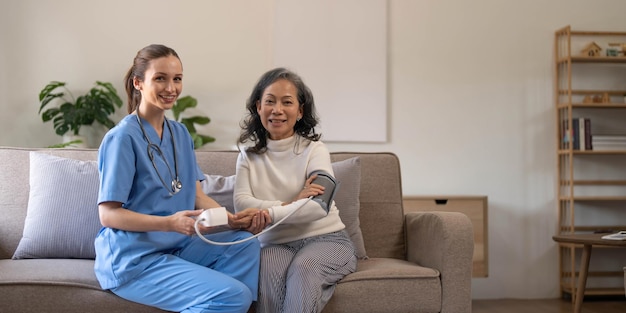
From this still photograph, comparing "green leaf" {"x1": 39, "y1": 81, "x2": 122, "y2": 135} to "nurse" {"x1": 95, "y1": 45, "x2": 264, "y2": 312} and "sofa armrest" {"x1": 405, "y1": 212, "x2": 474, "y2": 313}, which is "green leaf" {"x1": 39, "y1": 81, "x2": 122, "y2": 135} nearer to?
"nurse" {"x1": 95, "y1": 45, "x2": 264, "y2": 312}

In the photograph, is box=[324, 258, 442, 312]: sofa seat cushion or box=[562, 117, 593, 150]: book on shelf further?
box=[562, 117, 593, 150]: book on shelf

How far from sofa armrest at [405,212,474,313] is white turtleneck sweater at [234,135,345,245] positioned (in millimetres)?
319

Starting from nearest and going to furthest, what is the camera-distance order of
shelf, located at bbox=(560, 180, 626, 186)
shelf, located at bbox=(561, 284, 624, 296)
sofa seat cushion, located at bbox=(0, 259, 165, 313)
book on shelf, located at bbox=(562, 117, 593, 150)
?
sofa seat cushion, located at bbox=(0, 259, 165, 313) < shelf, located at bbox=(561, 284, 624, 296) < book on shelf, located at bbox=(562, 117, 593, 150) < shelf, located at bbox=(560, 180, 626, 186)

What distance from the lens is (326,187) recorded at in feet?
7.62

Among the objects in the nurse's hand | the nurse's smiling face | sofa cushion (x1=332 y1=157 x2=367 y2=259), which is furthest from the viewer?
sofa cushion (x1=332 y1=157 x2=367 y2=259)

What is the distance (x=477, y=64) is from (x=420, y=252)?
2387 millimetres

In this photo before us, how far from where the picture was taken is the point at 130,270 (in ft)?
6.51

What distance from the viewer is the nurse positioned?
1943mm

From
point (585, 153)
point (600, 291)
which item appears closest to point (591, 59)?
point (585, 153)

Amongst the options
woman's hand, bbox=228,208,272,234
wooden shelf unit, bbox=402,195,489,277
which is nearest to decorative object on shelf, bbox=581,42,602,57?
wooden shelf unit, bbox=402,195,489,277

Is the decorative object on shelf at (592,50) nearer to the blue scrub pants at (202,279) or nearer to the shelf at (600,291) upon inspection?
the shelf at (600,291)

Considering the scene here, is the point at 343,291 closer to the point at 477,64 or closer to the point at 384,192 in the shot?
the point at 384,192

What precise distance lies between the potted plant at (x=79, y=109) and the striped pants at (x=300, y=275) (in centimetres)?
229

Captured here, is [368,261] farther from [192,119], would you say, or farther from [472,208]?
[192,119]
